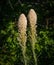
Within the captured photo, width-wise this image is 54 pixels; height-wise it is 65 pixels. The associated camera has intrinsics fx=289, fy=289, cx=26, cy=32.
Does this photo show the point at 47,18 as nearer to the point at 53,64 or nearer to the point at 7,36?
the point at 7,36

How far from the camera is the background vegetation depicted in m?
4.74

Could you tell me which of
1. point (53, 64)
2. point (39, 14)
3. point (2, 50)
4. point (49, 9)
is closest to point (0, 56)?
point (2, 50)

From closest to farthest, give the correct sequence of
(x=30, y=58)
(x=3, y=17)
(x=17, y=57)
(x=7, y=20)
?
(x=30, y=58) < (x=17, y=57) < (x=7, y=20) < (x=3, y=17)

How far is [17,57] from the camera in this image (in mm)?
4754

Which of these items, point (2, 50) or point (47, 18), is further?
point (47, 18)

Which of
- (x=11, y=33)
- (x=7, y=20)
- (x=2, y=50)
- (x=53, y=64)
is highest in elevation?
(x=7, y=20)

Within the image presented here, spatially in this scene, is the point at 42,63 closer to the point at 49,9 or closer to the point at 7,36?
the point at 7,36

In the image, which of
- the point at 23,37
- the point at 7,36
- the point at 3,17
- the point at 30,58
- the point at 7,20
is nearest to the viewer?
the point at 23,37

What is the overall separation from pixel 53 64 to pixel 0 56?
1.04 metres

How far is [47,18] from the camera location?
Answer: 646 centimetres

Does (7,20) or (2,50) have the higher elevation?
(7,20)

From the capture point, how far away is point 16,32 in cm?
549

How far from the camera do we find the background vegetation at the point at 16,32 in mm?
4735

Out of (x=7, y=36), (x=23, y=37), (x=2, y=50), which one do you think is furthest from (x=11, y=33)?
(x=23, y=37)
